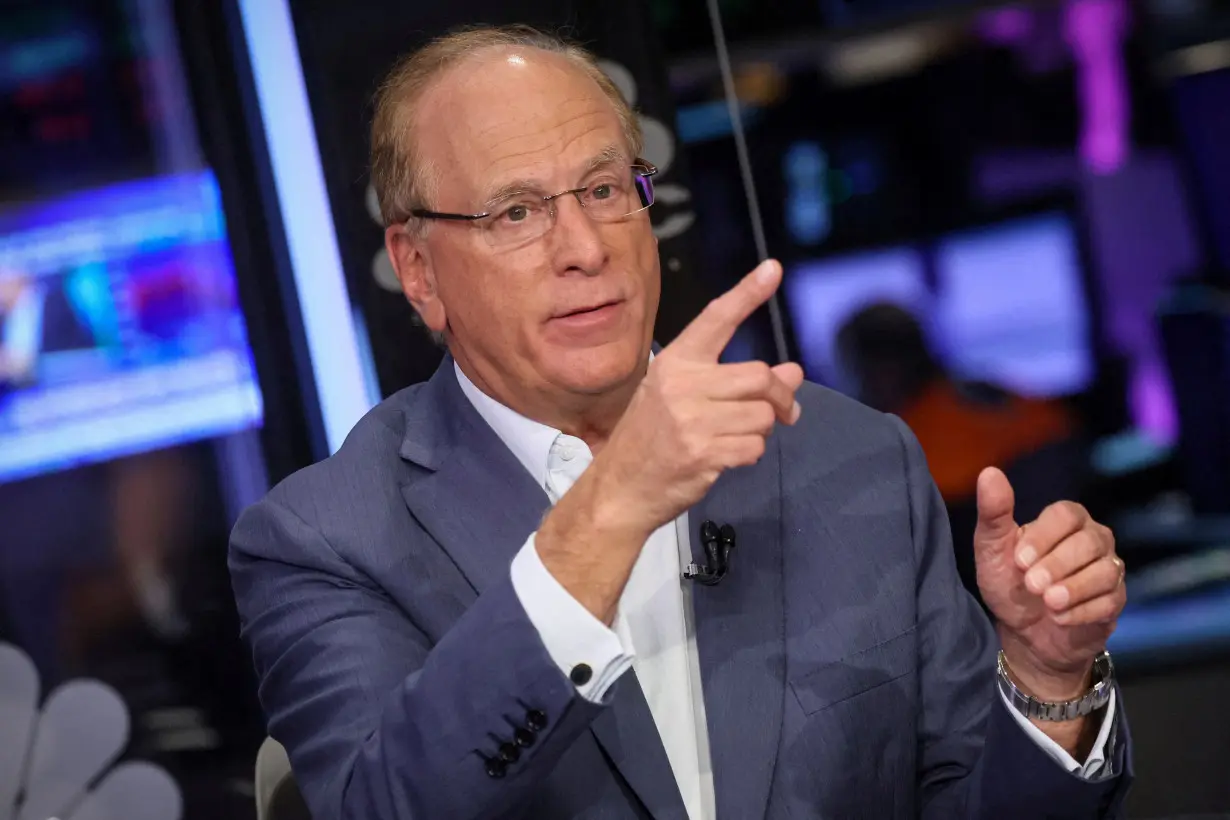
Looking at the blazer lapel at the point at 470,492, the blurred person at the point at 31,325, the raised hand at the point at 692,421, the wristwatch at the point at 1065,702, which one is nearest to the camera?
the raised hand at the point at 692,421

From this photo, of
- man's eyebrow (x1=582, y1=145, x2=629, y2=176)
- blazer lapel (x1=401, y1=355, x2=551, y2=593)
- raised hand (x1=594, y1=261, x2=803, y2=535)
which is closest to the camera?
raised hand (x1=594, y1=261, x2=803, y2=535)

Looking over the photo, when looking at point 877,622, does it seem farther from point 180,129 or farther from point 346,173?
point 180,129

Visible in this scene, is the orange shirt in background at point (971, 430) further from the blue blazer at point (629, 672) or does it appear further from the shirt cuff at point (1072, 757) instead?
the shirt cuff at point (1072, 757)

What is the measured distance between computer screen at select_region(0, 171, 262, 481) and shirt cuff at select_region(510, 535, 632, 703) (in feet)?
6.77

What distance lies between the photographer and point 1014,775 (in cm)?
169

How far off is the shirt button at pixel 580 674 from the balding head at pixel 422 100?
902 mm

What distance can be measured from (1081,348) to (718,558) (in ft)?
9.62

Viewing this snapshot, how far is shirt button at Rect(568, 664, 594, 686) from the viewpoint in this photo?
147cm

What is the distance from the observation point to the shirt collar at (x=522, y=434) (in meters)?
2.00

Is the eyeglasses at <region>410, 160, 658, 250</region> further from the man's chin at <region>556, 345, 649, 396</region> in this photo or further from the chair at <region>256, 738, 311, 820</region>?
the chair at <region>256, 738, 311, 820</region>

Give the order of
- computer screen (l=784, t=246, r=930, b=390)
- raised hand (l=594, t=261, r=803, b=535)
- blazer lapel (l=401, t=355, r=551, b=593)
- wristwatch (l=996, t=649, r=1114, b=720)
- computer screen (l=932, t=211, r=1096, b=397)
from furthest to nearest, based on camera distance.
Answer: computer screen (l=932, t=211, r=1096, b=397)
computer screen (l=784, t=246, r=930, b=390)
blazer lapel (l=401, t=355, r=551, b=593)
wristwatch (l=996, t=649, r=1114, b=720)
raised hand (l=594, t=261, r=803, b=535)

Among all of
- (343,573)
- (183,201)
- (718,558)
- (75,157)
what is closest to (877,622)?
(718,558)

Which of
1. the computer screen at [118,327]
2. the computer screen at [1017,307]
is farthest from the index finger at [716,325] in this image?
the computer screen at [1017,307]

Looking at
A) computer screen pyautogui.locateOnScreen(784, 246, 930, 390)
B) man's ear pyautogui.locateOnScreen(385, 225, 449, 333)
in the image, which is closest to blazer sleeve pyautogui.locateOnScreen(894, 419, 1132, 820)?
man's ear pyautogui.locateOnScreen(385, 225, 449, 333)
